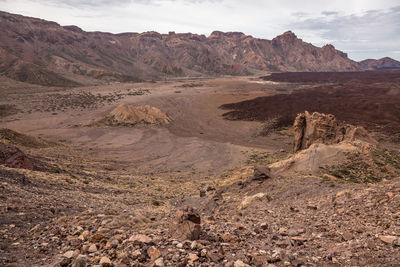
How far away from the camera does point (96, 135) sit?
122ft

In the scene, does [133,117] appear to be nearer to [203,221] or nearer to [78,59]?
[203,221]

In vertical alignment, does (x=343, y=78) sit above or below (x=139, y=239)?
above

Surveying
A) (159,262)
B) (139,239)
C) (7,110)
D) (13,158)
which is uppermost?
(159,262)

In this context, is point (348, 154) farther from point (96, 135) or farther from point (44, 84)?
point (44, 84)

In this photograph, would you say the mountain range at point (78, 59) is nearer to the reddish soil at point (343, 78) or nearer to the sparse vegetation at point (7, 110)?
the sparse vegetation at point (7, 110)

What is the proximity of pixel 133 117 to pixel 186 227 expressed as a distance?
4108cm

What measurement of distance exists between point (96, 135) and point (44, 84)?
2820 inches

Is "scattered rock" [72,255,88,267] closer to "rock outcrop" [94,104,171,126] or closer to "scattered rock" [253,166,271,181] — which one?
"scattered rock" [253,166,271,181]

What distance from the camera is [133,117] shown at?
4559 centimetres

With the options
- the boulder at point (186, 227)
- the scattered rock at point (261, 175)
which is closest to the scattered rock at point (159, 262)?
the boulder at point (186, 227)

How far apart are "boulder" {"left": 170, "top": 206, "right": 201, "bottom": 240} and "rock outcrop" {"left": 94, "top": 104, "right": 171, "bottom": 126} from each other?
3918 centimetres

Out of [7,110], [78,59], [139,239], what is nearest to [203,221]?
[139,239]

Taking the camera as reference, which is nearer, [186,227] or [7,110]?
[186,227]

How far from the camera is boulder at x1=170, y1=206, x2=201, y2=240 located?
6195 millimetres
